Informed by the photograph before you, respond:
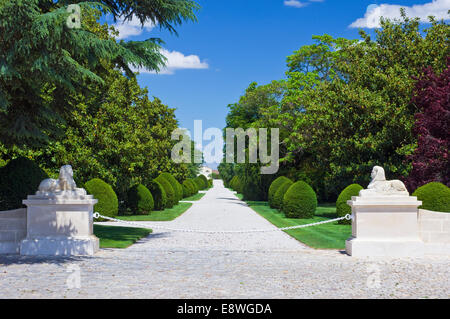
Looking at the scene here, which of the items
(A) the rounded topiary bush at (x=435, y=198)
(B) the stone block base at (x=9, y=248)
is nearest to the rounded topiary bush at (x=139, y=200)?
(B) the stone block base at (x=9, y=248)

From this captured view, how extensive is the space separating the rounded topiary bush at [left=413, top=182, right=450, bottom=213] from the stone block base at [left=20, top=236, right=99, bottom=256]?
33.0ft

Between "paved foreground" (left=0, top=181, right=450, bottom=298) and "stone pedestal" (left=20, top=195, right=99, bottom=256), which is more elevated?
"stone pedestal" (left=20, top=195, right=99, bottom=256)

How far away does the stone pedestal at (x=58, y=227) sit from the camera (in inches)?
437

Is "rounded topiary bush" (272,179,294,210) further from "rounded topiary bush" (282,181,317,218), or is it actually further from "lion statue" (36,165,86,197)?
"lion statue" (36,165,86,197)

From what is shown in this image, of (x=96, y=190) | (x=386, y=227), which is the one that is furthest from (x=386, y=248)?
(x=96, y=190)

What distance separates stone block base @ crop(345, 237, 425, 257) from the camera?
11.1 metres

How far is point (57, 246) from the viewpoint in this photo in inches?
437

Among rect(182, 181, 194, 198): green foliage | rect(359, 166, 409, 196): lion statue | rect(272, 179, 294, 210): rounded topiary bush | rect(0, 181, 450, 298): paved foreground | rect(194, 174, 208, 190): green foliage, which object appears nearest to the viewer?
rect(0, 181, 450, 298): paved foreground

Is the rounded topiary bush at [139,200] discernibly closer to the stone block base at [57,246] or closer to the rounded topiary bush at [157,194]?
the rounded topiary bush at [157,194]

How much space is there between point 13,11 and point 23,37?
469mm

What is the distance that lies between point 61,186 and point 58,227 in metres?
0.95

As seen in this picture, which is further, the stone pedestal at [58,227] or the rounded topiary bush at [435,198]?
the rounded topiary bush at [435,198]

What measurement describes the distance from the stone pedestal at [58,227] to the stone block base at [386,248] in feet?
20.1

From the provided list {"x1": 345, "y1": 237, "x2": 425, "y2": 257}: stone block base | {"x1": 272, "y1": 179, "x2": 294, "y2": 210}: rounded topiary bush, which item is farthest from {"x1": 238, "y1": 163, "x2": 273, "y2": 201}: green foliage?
{"x1": 345, "y1": 237, "x2": 425, "y2": 257}: stone block base
